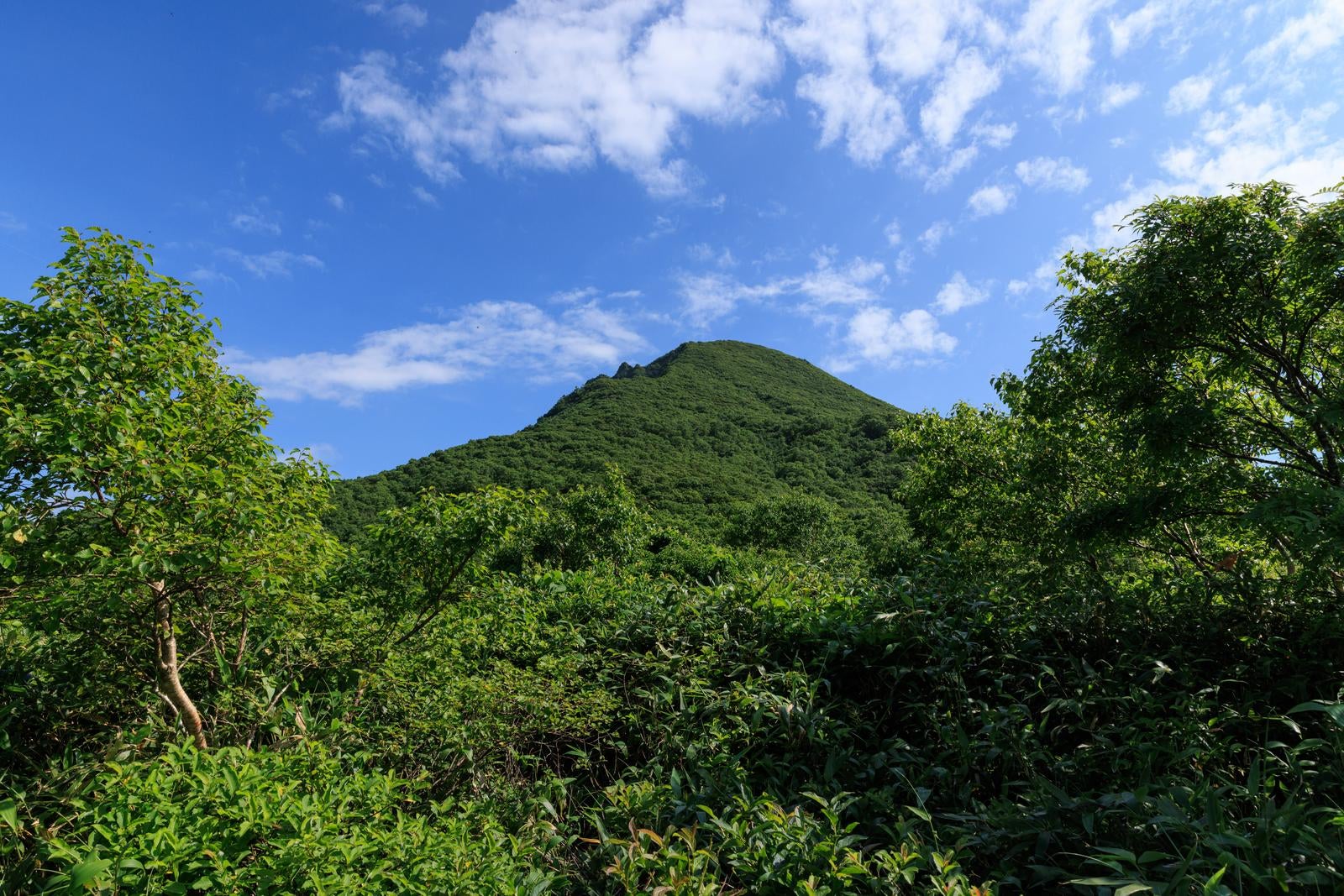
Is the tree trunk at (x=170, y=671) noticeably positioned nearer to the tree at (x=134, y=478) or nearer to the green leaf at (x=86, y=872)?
the tree at (x=134, y=478)

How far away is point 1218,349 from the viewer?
5195 mm

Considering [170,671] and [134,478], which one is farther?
[170,671]

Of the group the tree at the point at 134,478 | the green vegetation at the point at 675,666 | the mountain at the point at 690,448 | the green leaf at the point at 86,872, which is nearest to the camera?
the green leaf at the point at 86,872

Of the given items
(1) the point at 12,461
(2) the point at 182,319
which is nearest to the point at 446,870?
(1) the point at 12,461

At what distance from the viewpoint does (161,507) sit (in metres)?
2.98

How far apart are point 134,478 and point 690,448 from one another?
43.2 m

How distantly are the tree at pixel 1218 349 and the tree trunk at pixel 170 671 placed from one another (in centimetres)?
633

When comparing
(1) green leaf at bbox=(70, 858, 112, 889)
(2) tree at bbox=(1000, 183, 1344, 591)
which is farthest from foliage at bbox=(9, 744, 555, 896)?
(2) tree at bbox=(1000, 183, 1344, 591)

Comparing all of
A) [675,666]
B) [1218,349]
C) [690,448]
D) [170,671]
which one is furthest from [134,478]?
[690,448]

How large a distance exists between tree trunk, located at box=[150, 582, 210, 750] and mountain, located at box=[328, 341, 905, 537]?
20626mm

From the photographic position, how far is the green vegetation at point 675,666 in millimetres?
2379

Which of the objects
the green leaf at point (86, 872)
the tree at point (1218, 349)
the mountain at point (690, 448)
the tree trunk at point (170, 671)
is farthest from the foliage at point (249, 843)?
the mountain at point (690, 448)

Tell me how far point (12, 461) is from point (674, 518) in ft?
85.3

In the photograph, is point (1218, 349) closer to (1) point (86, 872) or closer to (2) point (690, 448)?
(1) point (86, 872)
